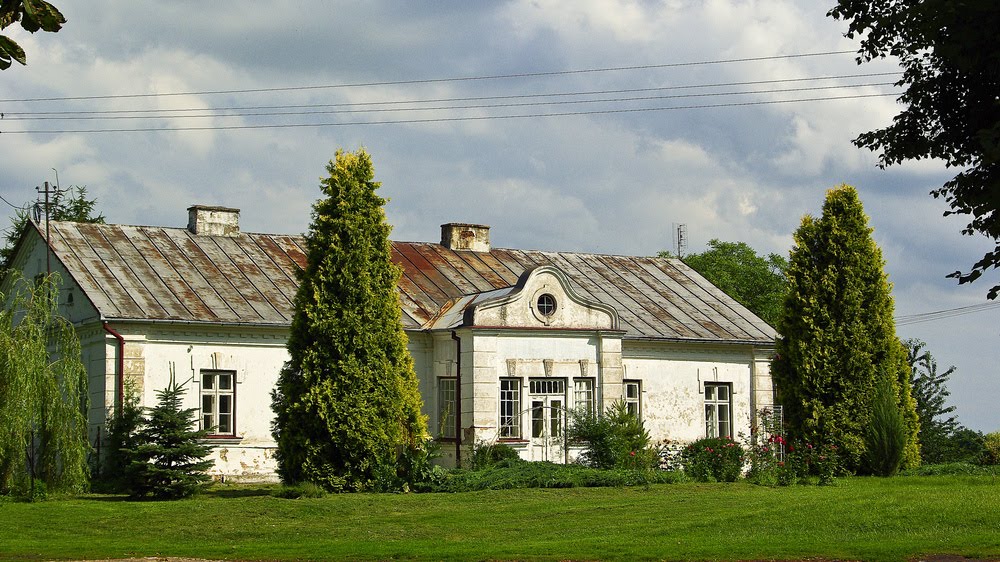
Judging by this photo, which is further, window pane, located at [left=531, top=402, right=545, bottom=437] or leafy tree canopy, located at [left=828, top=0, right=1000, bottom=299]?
window pane, located at [left=531, top=402, right=545, bottom=437]

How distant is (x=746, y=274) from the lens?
171ft

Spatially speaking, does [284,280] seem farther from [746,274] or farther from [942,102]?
[746,274]

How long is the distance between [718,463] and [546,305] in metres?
4.97

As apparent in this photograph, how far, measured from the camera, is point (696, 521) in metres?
16.4

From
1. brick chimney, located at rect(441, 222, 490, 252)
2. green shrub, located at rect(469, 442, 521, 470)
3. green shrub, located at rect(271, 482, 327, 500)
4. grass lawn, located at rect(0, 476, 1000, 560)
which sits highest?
brick chimney, located at rect(441, 222, 490, 252)

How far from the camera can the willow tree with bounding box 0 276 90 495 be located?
19.6 metres

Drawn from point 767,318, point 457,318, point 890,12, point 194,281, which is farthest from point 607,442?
point 767,318

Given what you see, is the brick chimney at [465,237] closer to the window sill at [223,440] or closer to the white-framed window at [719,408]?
the white-framed window at [719,408]

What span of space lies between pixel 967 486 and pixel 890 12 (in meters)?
12.8

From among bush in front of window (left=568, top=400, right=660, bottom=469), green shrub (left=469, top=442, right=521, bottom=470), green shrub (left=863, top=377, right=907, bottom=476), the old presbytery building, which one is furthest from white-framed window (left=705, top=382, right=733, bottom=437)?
green shrub (left=469, top=442, right=521, bottom=470)

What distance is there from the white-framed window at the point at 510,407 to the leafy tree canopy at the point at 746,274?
26.7 meters

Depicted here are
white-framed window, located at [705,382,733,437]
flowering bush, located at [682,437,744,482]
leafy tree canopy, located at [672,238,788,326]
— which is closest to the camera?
flowering bush, located at [682,437,744,482]

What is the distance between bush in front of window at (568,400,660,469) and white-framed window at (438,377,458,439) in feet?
8.27

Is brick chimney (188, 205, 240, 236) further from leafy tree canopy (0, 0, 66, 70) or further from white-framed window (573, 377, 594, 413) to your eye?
leafy tree canopy (0, 0, 66, 70)
